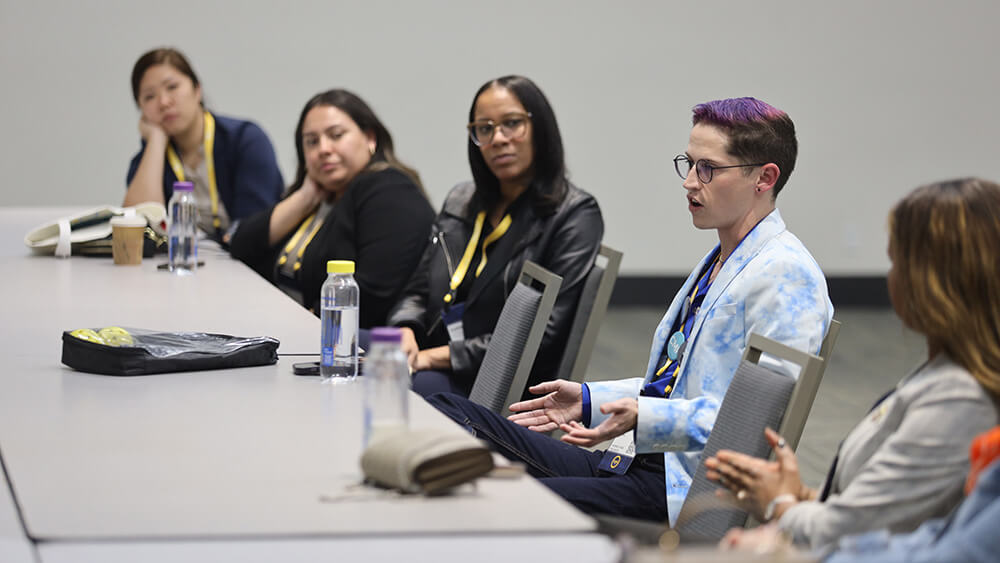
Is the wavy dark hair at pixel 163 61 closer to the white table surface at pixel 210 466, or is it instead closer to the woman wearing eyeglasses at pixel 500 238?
the woman wearing eyeglasses at pixel 500 238

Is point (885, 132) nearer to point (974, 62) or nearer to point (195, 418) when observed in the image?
point (974, 62)

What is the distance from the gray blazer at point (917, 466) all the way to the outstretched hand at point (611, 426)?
0.52 metres

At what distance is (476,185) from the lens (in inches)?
138

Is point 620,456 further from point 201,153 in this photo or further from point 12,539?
point 201,153

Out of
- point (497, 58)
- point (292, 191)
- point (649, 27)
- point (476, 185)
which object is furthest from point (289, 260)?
point (649, 27)

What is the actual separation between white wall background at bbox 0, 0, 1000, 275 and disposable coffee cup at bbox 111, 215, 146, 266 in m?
3.33

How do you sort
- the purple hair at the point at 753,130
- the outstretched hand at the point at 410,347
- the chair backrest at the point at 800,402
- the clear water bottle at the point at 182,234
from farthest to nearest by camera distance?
the clear water bottle at the point at 182,234 → the outstretched hand at the point at 410,347 → the purple hair at the point at 753,130 → the chair backrest at the point at 800,402

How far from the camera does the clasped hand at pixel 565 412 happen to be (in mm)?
2076

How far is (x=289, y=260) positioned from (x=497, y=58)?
345 centimetres

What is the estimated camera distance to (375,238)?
3.75 meters

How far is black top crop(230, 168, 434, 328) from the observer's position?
3.74m

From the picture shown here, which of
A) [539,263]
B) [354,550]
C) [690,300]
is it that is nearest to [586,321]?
[539,263]

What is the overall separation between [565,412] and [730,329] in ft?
1.38

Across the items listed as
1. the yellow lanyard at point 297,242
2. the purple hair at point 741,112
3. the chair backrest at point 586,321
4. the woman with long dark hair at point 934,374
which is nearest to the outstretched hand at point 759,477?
the woman with long dark hair at point 934,374
